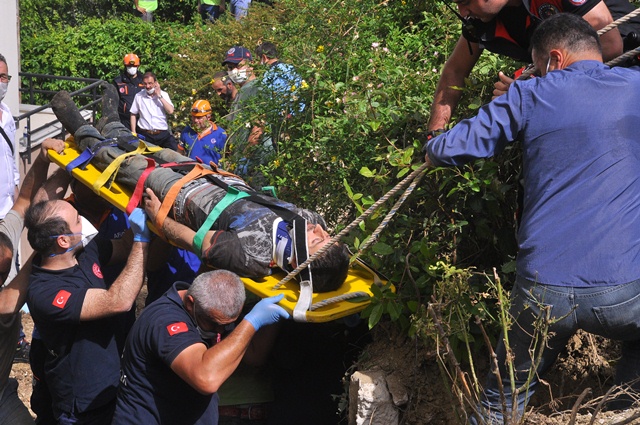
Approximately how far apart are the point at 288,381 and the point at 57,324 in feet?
4.25

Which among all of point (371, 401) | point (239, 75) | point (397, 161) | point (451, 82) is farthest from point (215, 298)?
point (239, 75)

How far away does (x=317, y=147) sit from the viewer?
15.7ft

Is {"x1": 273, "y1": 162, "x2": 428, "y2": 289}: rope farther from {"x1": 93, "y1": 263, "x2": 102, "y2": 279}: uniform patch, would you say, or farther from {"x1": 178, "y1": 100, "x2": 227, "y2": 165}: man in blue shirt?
{"x1": 178, "y1": 100, "x2": 227, "y2": 165}: man in blue shirt

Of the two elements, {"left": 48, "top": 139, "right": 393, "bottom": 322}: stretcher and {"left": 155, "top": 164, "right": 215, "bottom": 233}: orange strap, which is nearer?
{"left": 48, "top": 139, "right": 393, "bottom": 322}: stretcher

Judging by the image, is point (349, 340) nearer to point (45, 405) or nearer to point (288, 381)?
point (288, 381)

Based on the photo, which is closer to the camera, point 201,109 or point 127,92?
point 201,109

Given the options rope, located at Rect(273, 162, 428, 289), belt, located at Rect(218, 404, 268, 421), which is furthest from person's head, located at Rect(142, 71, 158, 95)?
rope, located at Rect(273, 162, 428, 289)

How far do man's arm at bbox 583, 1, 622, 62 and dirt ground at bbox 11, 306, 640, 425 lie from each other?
4.51 feet

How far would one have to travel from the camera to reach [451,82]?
12.7 ft

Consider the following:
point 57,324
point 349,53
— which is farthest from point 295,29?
point 57,324

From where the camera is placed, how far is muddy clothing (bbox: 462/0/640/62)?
3.22m

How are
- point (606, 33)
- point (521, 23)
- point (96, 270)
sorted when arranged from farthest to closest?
point (96, 270) → point (521, 23) → point (606, 33)

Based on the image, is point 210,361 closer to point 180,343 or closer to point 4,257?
point 180,343

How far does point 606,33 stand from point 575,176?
733 mm
